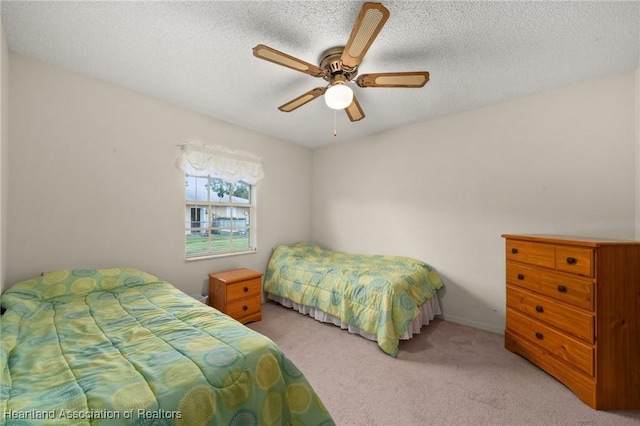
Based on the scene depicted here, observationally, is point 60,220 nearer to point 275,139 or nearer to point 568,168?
point 275,139

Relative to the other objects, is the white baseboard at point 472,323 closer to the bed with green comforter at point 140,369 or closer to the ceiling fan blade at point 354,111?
the bed with green comforter at point 140,369

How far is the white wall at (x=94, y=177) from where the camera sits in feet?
6.08

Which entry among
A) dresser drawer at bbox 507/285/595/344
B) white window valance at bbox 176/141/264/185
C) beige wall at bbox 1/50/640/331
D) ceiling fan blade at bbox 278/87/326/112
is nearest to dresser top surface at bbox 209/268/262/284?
beige wall at bbox 1/50/640/331

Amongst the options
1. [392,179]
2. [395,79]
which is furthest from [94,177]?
[392,179]

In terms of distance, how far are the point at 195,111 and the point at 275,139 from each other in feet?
3.97

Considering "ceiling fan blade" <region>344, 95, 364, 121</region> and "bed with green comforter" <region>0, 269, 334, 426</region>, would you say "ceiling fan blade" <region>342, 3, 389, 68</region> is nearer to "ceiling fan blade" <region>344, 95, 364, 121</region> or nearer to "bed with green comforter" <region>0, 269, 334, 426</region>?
"ceiling fan blade" <region>344, 95, 364, 121</region>

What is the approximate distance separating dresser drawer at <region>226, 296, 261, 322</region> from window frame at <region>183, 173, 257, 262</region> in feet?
2.26

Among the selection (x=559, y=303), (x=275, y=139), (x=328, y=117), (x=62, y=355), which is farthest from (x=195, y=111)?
(x=559, y=303)

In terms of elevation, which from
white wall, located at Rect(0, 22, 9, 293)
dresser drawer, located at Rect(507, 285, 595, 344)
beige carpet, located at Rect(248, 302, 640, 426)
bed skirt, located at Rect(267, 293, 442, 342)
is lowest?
beige carpet, located at Rect(248, 302, 640, 426)

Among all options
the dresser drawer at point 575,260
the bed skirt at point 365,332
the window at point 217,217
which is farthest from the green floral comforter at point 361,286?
the dresser drawer at point 575,260

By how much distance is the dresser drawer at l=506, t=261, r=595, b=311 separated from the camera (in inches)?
64.6

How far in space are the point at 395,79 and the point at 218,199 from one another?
8.30ft

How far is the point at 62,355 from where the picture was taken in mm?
1092

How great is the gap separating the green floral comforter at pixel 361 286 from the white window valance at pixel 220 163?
1201 millimetres
